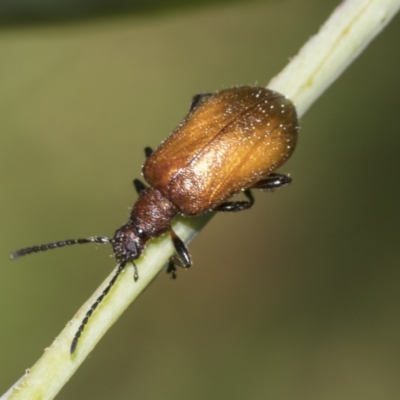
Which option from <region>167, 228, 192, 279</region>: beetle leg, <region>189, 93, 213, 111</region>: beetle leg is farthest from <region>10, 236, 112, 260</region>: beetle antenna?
<region>189, 93, 213, 111</region>: beetle leg

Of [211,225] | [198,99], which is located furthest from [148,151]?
[211,225]

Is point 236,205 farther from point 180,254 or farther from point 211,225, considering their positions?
point 211,225

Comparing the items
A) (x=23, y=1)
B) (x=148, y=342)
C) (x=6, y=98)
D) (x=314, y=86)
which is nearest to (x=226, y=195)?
(x=314, y=86)

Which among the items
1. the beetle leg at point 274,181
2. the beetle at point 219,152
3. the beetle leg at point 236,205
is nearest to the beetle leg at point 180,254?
the beetle at point 219,152

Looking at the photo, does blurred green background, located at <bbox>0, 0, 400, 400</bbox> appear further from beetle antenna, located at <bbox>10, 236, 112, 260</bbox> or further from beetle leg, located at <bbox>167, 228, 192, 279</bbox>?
beetle antenna, located at <bbox>10, 236, 112, 260</bbox>

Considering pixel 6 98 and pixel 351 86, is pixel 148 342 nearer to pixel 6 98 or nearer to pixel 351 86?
pixel 6 98
